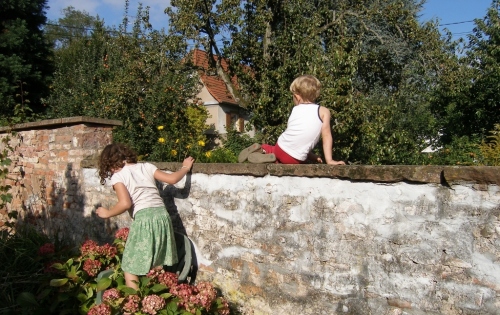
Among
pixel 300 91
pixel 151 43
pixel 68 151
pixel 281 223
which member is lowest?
pixel 281 223

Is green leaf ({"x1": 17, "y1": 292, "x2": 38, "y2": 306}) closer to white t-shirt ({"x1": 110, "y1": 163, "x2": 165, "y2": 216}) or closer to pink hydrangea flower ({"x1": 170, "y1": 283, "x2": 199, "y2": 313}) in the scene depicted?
white t-shirt ({"x1": 110, "y1": 163, "x2": 165, "y2": 216})

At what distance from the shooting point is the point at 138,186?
3.59 m

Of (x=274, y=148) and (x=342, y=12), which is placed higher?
(x=342, y=12)

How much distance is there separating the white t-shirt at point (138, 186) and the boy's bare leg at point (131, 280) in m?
0.48

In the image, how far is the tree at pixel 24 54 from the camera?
523 inches

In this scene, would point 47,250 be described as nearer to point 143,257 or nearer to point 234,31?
point 143,257

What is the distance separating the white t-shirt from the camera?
11.7ft

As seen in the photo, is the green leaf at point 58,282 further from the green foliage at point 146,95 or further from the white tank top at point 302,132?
the green foliage at point 146,95

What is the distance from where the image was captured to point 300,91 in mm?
3527

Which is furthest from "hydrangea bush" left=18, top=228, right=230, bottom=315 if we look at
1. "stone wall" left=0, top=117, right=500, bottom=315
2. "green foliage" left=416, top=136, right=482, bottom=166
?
"green foliage" left=416, top=136, right=482, bottom=166

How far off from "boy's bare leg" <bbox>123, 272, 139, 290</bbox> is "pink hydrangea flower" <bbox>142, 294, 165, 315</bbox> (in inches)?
14.6

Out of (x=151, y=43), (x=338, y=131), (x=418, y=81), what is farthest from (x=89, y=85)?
(x=418, y=81)

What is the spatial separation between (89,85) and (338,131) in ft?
24.4

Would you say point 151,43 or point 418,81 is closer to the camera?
point 151,43
